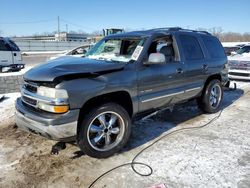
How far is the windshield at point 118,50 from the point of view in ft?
14.9

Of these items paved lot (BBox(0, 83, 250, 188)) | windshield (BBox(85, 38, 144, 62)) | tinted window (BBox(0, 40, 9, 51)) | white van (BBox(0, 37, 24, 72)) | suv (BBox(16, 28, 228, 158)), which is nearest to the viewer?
paved lot (BBox(0, 83, 250, 188))

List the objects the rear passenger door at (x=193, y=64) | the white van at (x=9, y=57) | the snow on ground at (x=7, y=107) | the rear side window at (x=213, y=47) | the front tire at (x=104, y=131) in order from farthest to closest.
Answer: the white van at (x=9, y=57), the rear side window at (x=213, y=47), the snow on ground at (x=7, y=107), the rear passenger door at (x=193, y=64), the front tire at (x=104, y=131)

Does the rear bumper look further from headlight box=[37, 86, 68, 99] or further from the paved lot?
the paved lot

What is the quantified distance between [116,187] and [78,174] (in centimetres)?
61

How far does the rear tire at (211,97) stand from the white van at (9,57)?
9.12m

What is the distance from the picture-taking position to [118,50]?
5.00 meters

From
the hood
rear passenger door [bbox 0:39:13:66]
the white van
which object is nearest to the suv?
the hood

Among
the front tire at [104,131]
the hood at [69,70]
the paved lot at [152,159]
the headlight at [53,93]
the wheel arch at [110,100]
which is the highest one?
the hood at [69,70]

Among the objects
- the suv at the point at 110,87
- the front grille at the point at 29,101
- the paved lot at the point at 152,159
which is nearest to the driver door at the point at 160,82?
the suv at the point at 110,87

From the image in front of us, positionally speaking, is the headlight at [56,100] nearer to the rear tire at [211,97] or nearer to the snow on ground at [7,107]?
the snow on ground at [7,107]

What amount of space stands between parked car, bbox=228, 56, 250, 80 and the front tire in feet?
26.4

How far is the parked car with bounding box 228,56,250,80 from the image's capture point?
10.5m

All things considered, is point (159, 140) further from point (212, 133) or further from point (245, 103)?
point (245, 103)

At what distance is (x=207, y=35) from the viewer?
6.31m
